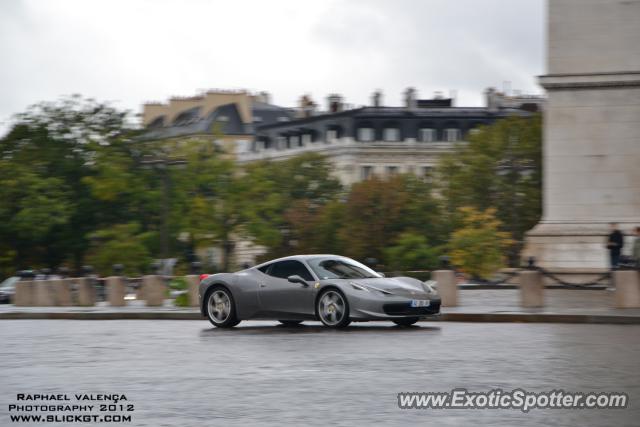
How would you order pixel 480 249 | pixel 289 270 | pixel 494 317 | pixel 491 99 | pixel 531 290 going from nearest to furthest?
pixel 289 270, pixel 494 317, pixel 531 290, pixel 480 249, pixel 491 99

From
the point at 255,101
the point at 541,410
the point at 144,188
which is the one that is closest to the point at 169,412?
the point at 541,410

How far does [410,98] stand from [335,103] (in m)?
9.61

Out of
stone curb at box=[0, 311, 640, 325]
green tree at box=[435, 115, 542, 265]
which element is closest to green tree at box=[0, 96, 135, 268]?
green tree at box=[435, 115, 542, 265]

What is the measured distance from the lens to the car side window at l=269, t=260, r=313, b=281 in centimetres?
2050

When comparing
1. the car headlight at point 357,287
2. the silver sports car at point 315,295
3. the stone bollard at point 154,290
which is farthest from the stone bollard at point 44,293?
the car headlight at point 357,287

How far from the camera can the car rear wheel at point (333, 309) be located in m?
19.9

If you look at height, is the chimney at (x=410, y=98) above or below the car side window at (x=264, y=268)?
above

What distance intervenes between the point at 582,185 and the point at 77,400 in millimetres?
24713

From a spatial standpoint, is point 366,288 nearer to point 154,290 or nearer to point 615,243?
point 154,290

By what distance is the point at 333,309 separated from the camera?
65.8 ft

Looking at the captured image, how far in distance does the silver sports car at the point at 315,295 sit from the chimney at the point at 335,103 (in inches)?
4293

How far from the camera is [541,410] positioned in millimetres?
9773

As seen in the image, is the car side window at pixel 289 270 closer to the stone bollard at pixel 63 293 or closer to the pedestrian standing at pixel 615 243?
the pedestrian standing at pixel 615 243

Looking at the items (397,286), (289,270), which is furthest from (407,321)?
(289,270)
